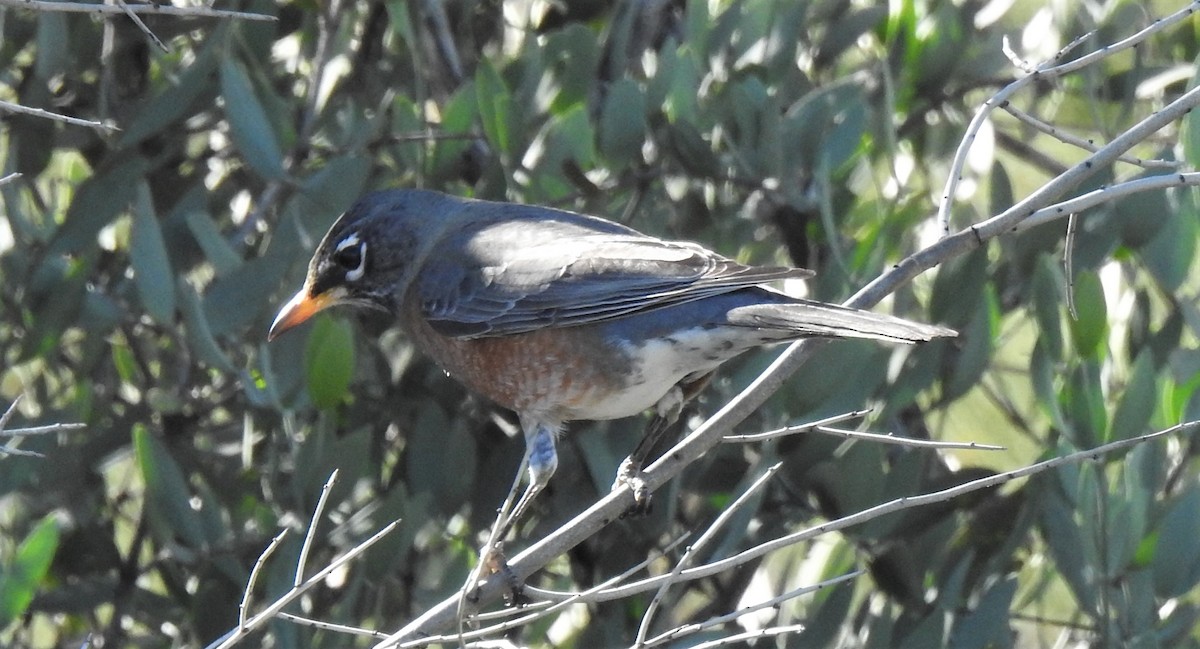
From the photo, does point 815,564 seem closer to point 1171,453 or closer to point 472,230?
point 1171,453

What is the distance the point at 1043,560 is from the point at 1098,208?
3.35ft

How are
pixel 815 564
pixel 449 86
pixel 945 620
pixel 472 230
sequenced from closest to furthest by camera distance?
pixel 945 620 → pixel 815 564 → pixel 472 230 → pixel 449 86

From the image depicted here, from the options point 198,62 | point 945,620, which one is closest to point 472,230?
point 198,62

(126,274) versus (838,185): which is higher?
(838,185)

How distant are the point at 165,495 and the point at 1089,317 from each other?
7.50ft

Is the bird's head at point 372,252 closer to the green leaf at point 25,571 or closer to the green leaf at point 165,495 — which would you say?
the green leaf at point 165,495

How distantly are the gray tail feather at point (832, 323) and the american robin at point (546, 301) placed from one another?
0.01m

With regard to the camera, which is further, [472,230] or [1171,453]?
[472,230]

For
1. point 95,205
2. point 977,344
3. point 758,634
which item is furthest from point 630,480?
point 95,205

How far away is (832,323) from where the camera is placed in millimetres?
3049

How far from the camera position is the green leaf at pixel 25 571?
3.04 metres

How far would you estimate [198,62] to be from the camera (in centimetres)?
400

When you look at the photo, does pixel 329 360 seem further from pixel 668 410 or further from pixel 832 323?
pixel 832 323

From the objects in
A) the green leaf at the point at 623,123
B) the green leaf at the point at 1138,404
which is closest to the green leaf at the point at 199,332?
the green leaf at the point at 623,123
